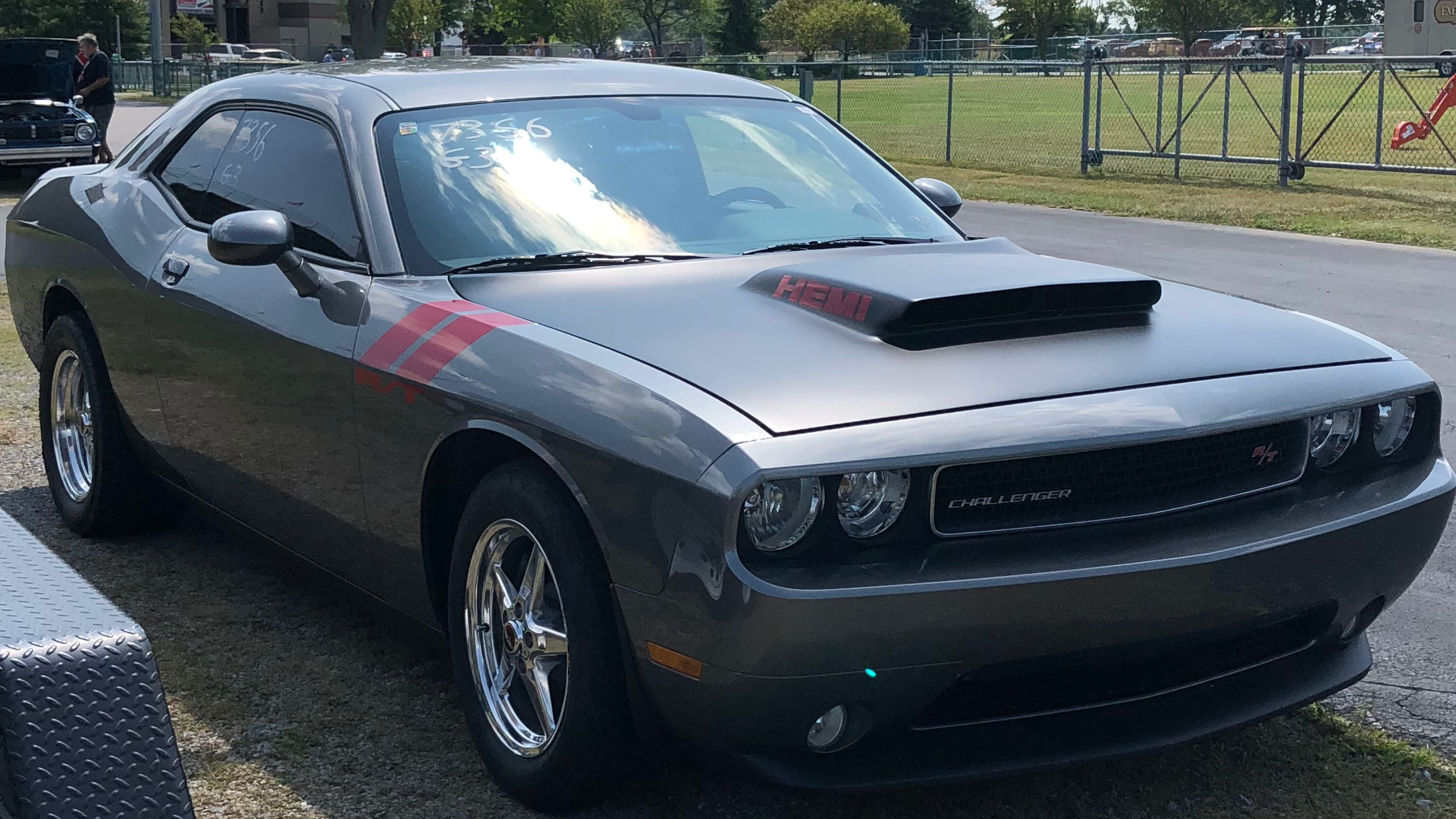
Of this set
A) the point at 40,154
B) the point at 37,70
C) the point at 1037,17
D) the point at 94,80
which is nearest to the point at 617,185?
the point at 40,154

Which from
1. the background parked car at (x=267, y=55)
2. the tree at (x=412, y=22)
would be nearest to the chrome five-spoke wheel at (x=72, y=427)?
the background parked car at (x=267, y=55)

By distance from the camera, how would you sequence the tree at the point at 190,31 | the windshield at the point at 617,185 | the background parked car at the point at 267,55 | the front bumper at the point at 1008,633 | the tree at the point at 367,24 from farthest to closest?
the tree at the point at 190,31 → the background parked car at the point at 267,55 → the tree at the point at 367,24 → the windshield at the point at 617,185 → the front bumper at the point at 1008,633

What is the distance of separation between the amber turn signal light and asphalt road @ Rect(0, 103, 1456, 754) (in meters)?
1.90

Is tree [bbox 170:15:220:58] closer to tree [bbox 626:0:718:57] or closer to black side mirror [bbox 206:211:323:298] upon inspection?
tree [bbox 626:0:718:57]

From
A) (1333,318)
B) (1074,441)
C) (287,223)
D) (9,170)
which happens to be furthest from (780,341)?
(9,170)

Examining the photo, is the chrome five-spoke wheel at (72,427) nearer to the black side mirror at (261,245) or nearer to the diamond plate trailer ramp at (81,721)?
the black side mirror at (261,245)

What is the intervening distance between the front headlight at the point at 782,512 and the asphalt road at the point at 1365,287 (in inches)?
71.4

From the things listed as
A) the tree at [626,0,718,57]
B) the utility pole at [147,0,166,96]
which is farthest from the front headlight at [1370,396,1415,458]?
the tree at [626,0,718,57]

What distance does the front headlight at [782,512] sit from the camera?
8.83 ft

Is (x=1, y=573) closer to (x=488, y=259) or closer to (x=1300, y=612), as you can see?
(x=488, y=259)

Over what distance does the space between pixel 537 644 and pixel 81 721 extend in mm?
1208

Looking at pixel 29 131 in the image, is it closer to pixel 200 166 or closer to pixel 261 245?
pixel 200 166

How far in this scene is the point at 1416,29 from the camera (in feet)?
165

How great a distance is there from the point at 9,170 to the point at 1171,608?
68.2 feet
